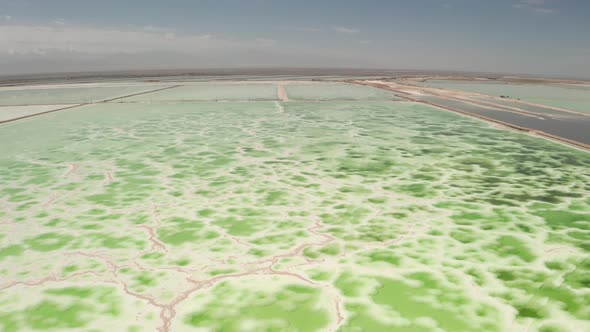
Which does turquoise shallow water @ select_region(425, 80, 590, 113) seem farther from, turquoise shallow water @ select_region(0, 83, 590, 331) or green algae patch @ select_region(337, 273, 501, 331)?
green algae patch @ select_region(337, 273, 501, 331)

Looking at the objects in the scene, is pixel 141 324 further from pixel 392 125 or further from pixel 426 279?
pixel 392 125

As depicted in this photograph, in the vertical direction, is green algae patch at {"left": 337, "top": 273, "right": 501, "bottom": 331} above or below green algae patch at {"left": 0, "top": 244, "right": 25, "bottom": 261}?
below

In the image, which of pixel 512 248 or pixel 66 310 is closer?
pixel 66 310

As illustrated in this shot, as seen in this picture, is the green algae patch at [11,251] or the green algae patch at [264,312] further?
the green algae patch at [11,251]

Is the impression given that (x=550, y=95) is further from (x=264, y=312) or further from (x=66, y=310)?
(x=66, y=310)

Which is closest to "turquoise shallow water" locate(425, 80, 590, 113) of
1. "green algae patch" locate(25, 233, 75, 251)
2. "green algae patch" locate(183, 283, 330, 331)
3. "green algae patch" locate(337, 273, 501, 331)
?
"green algae patch" locate(337, 273, 501, 331)

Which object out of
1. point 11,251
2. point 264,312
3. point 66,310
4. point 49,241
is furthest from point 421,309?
point 11,251

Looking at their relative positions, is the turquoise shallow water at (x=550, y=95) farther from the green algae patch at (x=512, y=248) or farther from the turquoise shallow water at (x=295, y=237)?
the green algae patch at (x=512, y=248)

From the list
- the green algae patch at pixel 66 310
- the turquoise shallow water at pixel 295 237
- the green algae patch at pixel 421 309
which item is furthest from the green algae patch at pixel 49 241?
the green algae patch at pixel 421 309
